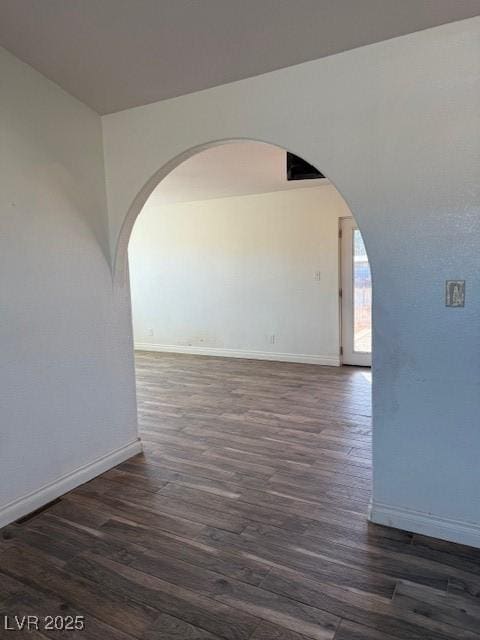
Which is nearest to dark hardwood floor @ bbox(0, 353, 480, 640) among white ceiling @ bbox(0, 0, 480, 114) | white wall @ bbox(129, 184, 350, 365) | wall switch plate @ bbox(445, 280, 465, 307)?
wall switch plate @ bbox(445, 280, 465, 307)

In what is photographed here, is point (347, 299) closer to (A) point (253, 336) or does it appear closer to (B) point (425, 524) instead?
(A) point (253, 336)

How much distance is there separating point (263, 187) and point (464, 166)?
152 inches

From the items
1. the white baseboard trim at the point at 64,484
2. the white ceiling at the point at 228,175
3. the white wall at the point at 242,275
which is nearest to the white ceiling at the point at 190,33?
the white ceiling at the point at 228,175

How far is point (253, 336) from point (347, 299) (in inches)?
58.2

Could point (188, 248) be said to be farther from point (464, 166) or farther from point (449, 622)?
point (449, 622)

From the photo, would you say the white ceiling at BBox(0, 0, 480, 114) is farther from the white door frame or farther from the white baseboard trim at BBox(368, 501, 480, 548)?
the white door frame

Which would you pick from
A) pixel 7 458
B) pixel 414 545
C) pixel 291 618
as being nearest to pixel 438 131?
pixel 414 545

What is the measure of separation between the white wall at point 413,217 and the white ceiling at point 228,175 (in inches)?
60.0

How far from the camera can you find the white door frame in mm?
5582

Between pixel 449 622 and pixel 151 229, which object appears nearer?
pixel 449 622

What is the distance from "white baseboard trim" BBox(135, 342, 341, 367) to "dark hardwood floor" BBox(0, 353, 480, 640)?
2458 mm

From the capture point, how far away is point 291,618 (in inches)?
64.3

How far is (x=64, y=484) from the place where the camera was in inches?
104

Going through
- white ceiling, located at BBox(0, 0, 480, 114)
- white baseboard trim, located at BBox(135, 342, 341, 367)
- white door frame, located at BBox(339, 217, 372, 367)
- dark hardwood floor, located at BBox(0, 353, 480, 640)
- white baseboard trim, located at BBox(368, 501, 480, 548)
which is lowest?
dark hardwood floor, located at BBox(0, 353, 480, 640)
